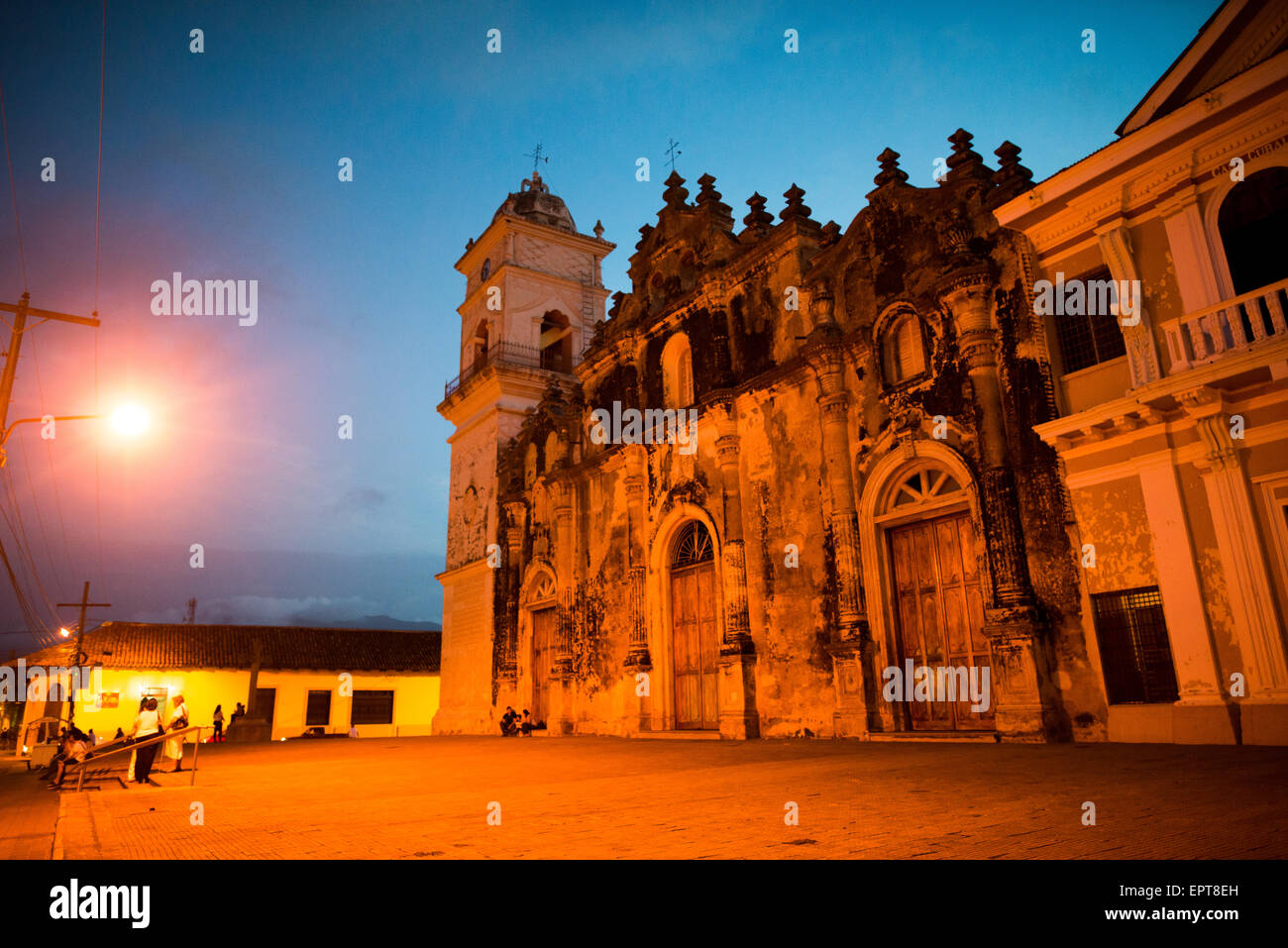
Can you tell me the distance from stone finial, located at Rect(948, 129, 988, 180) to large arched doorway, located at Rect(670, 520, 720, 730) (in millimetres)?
8252

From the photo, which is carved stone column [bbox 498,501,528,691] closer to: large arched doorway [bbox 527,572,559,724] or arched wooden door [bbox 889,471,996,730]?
large arched doorway [bbox 527,572,559,724]

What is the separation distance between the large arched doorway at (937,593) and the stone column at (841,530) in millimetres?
557

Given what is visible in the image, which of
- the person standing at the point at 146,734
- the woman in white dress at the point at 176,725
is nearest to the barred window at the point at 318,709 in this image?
the woman in white dress at the point at 176,725

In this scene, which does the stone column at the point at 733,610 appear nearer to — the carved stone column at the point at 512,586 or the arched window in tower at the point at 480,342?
the carved stone column at the point at 512,586

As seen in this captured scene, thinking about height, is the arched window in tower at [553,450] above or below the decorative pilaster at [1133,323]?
above

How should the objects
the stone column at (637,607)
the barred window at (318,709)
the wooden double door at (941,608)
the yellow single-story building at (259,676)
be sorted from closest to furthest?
the wooden double door at (941,608) → the stone column at (637,607) → the yellow single-story building at (259,676) → the barred window at (318,709)

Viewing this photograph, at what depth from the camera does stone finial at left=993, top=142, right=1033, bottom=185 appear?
37.7ft

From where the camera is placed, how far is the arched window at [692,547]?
1672 cm

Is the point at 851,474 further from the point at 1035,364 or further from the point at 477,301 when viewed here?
the point at 477,301

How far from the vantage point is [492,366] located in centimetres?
2517

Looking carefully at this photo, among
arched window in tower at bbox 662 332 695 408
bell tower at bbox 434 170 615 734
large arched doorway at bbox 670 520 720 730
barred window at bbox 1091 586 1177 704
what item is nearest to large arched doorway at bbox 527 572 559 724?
bell tower at bbox 434 170 615 734

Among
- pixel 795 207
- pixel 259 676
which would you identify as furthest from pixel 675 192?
pixel 259 676

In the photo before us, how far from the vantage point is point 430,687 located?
38.7m

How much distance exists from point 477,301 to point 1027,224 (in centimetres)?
2090
